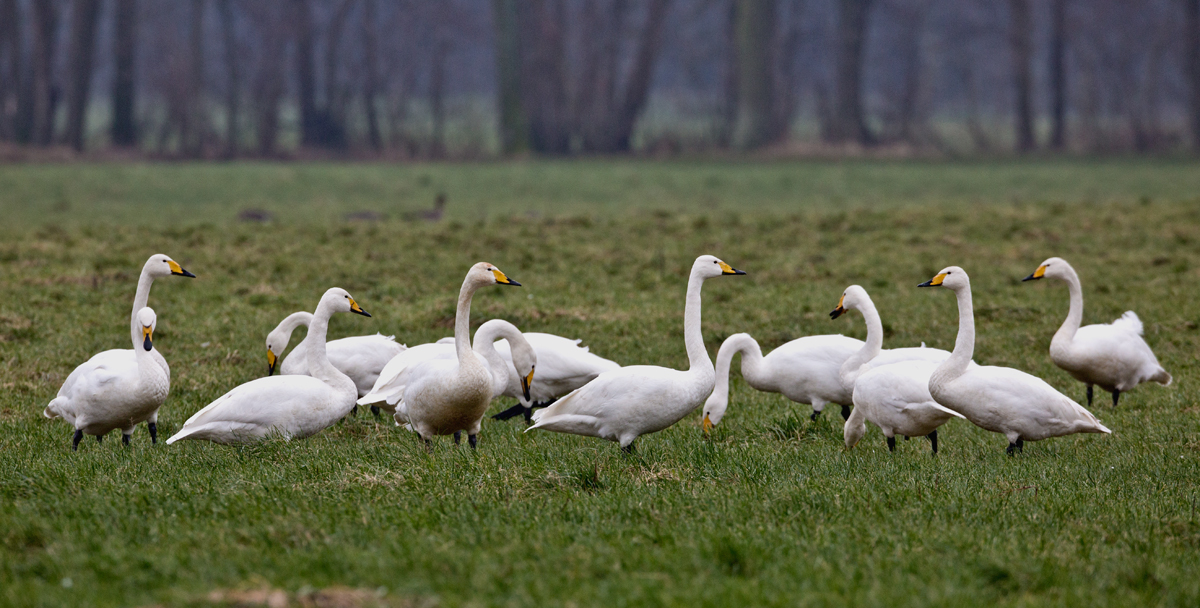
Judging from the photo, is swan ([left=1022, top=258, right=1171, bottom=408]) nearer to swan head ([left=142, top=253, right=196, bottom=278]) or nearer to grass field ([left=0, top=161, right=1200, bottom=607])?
grass field ([left=0, top=161, right=1200, bottom=607])

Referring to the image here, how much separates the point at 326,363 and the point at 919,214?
13.4 meters

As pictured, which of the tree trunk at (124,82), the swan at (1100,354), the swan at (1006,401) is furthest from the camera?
the tree trunk at (124,82)

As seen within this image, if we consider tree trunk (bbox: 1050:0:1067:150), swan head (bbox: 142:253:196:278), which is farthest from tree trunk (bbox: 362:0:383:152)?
swan head (bbox: 142:253:196:278)

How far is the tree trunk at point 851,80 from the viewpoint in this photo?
39000 millimetres

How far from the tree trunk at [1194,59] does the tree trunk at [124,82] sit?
33.5 metres

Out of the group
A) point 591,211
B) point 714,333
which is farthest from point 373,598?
point 591,211

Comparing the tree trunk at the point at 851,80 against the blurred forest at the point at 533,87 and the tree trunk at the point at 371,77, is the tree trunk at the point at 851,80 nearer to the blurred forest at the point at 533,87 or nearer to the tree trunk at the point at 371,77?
the blurred forest at the point at 533,87

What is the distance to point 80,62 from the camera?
3728 centimetres

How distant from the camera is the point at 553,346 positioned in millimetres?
9445

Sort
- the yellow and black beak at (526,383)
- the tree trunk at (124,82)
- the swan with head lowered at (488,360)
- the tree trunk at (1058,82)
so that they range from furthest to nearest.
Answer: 1. the tree trunk at (1058,82)
2. the tree trunk at (124,82)
3. the yellow and black beak at (526,383)
4. the swan with head lowered at (488,360)

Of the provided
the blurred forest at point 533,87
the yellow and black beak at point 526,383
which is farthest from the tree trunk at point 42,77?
the yellow and black beak at point 526,383

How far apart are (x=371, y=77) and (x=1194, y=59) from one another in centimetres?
2790

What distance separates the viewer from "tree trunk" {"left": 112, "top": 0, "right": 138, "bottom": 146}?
37531 millimetres

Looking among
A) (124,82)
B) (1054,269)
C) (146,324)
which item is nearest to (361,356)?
(146,324)
